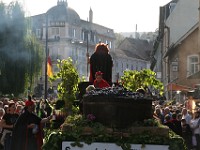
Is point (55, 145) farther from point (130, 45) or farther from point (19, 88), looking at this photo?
point (130, 45)

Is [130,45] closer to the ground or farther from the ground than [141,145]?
farther from the ground

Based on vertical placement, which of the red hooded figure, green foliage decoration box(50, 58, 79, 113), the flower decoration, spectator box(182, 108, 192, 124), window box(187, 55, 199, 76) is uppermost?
window box(187, 55, 199, 76)

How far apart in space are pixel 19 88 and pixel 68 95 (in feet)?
121

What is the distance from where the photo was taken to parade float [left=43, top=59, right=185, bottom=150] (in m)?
8.31

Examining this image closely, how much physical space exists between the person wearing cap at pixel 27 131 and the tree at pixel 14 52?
35449mm

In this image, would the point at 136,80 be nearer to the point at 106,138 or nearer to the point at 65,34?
the point at 106,138

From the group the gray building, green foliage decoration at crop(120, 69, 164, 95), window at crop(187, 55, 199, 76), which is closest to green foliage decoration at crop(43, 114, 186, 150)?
green foliage decoration at crop(120, 69, 164, 95)

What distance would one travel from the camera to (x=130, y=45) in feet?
396

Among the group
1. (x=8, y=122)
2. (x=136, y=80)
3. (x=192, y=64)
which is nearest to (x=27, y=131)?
(x=8, y=122)

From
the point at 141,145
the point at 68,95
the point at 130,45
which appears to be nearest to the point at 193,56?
the point at 68,95

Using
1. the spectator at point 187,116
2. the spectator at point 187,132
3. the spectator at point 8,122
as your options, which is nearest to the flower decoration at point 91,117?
the spectator at point 8,122

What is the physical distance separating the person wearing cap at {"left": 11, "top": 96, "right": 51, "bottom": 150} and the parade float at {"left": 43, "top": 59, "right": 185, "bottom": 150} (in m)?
4.20

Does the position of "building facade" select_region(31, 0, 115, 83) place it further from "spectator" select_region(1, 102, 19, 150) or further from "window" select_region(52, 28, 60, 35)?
"spectator" select_region(1, 102, 19, 150)

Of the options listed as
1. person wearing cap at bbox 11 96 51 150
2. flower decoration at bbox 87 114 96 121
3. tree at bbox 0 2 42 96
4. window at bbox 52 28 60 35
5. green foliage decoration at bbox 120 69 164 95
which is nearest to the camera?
flower decoration at bbox 87 114 96 121
